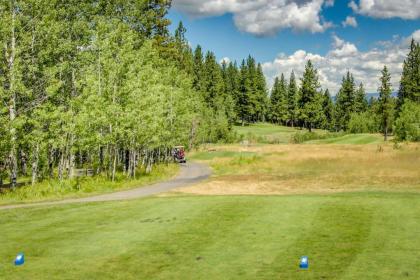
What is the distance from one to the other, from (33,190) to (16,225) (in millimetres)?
12983

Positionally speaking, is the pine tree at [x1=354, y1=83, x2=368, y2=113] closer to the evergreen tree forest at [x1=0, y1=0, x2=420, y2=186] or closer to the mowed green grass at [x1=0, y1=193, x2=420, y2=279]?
the evergreen tree forest at [x1=0, y1=0, x2=420, y2=186]

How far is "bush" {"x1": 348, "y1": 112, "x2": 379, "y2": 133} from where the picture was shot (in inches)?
4761

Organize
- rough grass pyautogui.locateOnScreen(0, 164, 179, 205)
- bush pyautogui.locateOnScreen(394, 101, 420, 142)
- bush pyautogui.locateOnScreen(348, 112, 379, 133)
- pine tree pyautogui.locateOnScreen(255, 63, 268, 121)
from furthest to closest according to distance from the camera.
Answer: pine tree pyautogui.locateOnScreen(255, 63, 268, 121) < bush pyautogui.locateOnScreen(348, 112, 379, 133) < bush pyautogui.locateOnScreen(394, 101, 420, 142) < rough grass pyautogui.locateOnScreen(0, 164, 179, 205)

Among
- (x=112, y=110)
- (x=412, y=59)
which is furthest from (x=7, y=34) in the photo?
(x=412, y=59)

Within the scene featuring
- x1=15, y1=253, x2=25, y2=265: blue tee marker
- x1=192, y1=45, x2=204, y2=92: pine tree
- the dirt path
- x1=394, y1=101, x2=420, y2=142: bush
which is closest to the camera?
x1=15, y1=253, x2=25, y2=265: blue tee marker

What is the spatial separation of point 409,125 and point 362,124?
115 ft

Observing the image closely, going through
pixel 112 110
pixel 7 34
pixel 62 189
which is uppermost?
pixel 7 34

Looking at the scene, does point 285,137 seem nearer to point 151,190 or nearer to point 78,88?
point 78,88

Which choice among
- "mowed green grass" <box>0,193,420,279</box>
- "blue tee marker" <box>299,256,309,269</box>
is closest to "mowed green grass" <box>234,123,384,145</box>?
"mowed green grass" <box>0,193,420,279</box>

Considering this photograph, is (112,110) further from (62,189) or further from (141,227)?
(141,227)

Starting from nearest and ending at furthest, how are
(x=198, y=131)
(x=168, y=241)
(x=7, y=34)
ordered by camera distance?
(x=168, y=241) → (x=7, y=34) → (x=198, y=131)

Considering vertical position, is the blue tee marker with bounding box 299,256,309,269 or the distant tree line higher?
the distant tree line

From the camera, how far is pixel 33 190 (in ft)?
96.1

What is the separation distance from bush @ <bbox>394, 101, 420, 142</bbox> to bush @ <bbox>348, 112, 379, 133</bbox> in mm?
31389
